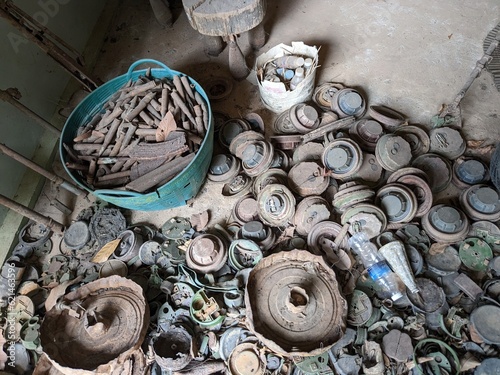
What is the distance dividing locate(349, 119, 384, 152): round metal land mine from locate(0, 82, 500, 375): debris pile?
1 centimetres

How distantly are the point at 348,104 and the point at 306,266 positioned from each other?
1514mm

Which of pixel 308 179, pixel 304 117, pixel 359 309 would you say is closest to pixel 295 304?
pixel 359 309

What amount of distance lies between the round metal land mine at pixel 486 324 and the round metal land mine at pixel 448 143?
1.22 meters

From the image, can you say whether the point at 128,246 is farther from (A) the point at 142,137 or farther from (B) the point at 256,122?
(B) the point at 256,122

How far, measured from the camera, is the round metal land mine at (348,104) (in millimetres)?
3230

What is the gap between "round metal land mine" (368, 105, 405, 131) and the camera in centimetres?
313

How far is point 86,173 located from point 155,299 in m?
1.20

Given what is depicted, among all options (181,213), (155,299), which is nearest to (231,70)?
(181,213)

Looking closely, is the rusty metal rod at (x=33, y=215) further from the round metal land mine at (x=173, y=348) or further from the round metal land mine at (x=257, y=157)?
the round metal land mine at (x=257, y=157)

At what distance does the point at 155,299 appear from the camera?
9.28 feet

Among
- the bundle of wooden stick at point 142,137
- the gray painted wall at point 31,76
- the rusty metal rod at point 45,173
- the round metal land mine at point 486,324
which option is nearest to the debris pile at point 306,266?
the round metal land mine at point 486,324

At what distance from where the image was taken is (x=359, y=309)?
2539 mm

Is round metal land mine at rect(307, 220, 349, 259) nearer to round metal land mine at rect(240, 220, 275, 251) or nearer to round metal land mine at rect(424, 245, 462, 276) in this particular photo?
round metal land mine at rect(240, 220, 275, 251)

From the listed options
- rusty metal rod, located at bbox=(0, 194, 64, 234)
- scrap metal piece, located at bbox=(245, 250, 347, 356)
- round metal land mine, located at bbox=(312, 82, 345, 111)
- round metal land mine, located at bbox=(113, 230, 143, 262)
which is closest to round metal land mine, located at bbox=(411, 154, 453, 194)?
round metal land mine, located at bbox=(312, 82, 345, 111)
